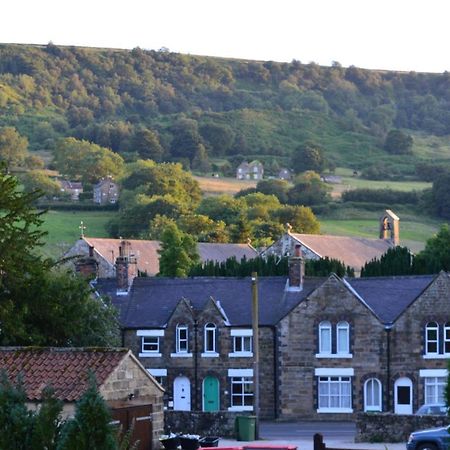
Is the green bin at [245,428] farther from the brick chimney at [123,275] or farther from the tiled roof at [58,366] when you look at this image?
the brick chimney at [123,275]

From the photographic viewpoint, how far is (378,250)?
118 metres

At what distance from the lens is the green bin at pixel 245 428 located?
49906mm

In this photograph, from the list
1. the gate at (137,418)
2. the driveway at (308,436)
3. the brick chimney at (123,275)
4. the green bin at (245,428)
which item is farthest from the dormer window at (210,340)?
the gate at (137,418)

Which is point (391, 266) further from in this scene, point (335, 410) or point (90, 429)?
point (90, 429)

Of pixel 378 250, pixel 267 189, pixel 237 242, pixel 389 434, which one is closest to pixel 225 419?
pixel 389 434

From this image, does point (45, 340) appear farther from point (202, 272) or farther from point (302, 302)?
point (202, 272)

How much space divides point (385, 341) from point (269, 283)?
23.1 feet

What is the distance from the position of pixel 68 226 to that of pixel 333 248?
51.4m

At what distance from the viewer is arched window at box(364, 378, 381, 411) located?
6216 cm

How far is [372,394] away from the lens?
6262 centimetres

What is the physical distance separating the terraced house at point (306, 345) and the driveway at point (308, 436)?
213cm

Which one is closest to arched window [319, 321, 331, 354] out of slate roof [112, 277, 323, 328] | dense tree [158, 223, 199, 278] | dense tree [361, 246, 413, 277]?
slate roof [112, 277, 323, 328]

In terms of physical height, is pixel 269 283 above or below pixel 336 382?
above

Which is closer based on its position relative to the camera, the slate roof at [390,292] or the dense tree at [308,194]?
the slate roof at [390,292]
